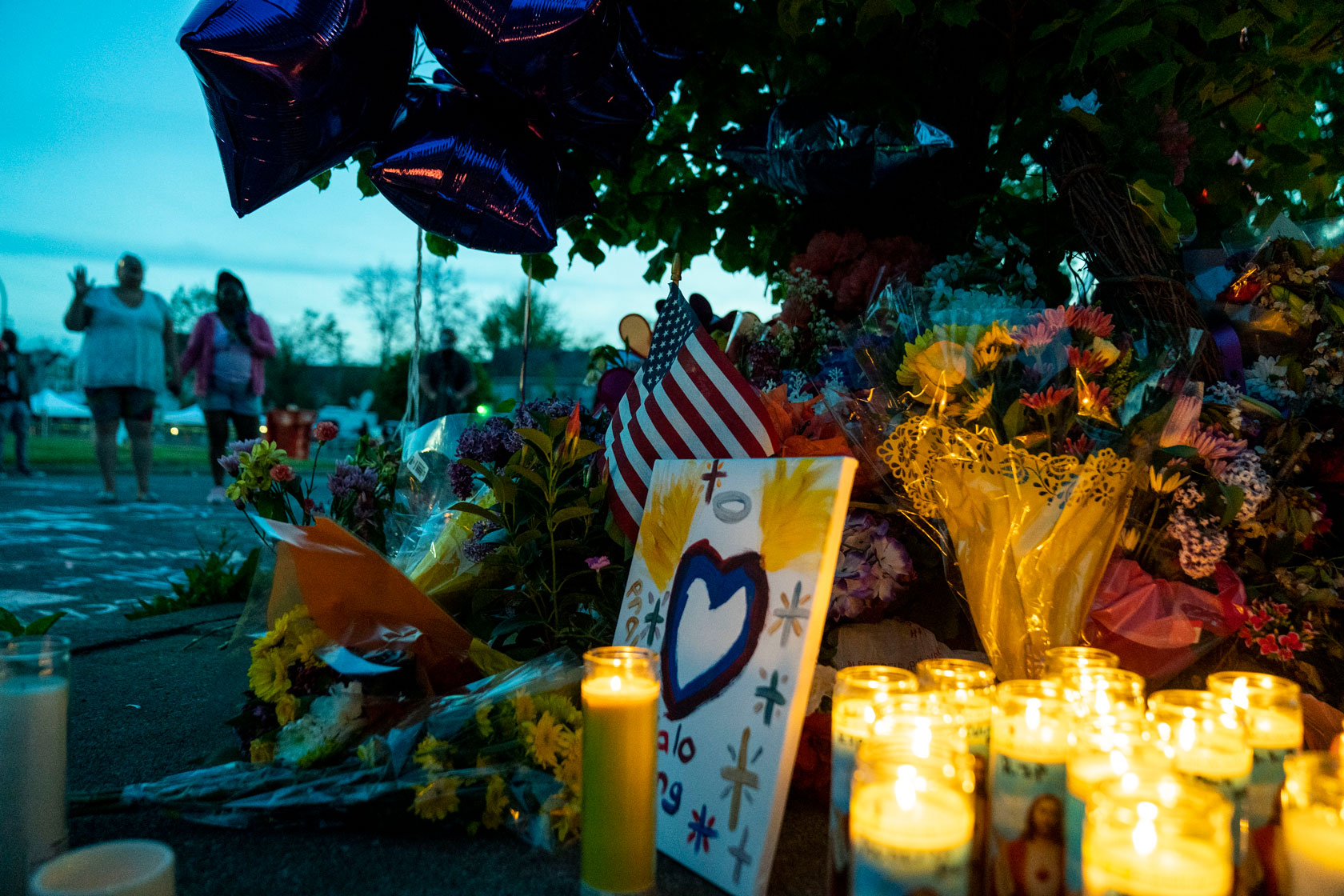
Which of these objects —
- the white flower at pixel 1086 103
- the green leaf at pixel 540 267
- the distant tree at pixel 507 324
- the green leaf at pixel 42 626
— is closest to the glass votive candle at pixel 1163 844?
the white flower at pixel 1086 103

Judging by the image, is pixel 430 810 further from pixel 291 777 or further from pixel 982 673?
pixel 982 673

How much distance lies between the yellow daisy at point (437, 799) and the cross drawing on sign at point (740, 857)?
49 cm

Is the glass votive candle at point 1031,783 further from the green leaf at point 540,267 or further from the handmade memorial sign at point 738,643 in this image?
the green leaf at point 540,267

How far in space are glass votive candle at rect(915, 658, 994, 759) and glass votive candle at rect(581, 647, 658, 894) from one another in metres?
0.44

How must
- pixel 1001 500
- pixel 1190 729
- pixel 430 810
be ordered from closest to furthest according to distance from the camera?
pixel 1190 729 → pixel 430 810 → pixel 1001 500

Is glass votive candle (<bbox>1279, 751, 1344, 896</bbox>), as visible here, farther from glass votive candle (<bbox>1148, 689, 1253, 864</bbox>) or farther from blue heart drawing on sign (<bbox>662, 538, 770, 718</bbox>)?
blue heart drawing on sign (<bbox>662, 538, 770, 718</bbox>)

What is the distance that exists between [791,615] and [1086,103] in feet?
6.30

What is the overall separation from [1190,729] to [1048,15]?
8.40ft

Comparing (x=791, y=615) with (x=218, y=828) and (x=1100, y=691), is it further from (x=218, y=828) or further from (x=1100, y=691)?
(x=218, y=828)

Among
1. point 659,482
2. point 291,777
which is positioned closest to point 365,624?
point 291,777

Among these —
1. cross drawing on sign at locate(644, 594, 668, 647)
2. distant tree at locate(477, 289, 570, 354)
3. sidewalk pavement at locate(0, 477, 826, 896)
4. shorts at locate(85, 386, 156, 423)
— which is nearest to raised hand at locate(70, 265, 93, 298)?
shorts at locate(85, 386, 156, 423)

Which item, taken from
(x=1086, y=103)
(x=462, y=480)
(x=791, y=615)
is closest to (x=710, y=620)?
(x=791, y=615)

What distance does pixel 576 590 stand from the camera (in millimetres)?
2082

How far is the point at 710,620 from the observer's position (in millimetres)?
1547
